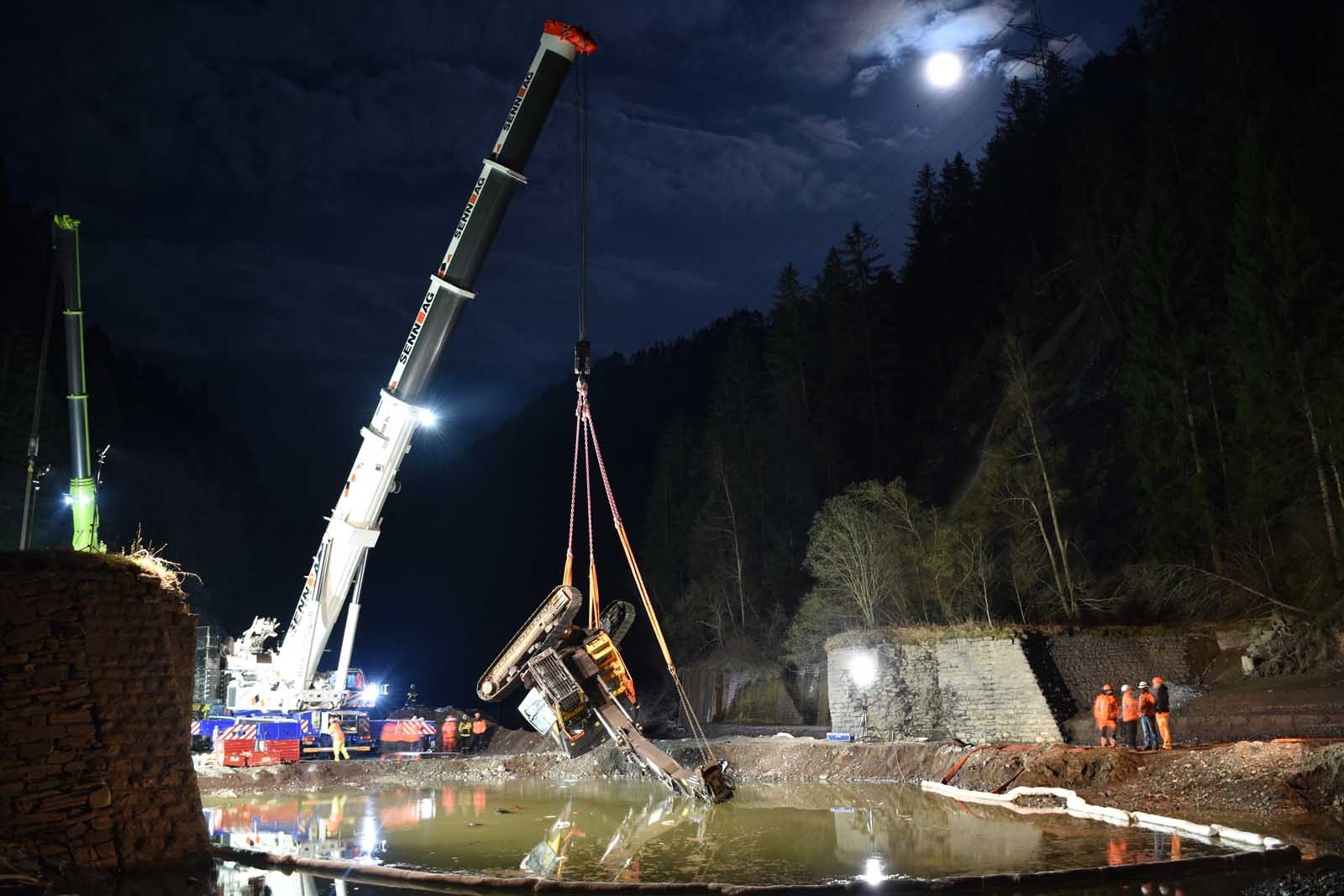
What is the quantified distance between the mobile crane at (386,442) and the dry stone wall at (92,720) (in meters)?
8.66

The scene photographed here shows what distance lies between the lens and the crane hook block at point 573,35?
17.5 meters

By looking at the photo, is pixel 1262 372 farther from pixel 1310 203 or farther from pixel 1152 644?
pixel 1152 644

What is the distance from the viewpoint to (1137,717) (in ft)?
58.9

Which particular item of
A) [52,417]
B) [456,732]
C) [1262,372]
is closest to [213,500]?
[52,417]

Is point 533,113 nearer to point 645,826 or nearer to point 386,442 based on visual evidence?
point 386,442

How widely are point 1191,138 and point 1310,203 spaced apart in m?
9.14

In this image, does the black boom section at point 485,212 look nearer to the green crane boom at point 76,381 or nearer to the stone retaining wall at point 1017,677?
the green crane boom at point 76,381

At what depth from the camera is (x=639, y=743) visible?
17.0m

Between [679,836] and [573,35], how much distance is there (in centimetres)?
1461

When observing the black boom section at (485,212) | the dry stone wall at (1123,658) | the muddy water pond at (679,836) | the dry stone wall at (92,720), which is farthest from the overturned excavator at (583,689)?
the dry stone wall at (1123,658)

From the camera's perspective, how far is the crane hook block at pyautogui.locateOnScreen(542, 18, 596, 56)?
1748cm

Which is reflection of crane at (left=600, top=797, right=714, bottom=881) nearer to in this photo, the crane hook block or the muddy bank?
the muddy bank

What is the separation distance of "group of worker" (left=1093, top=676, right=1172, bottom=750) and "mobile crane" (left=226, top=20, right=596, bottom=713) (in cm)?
1571

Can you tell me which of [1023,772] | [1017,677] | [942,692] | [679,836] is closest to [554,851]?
[679,836]
